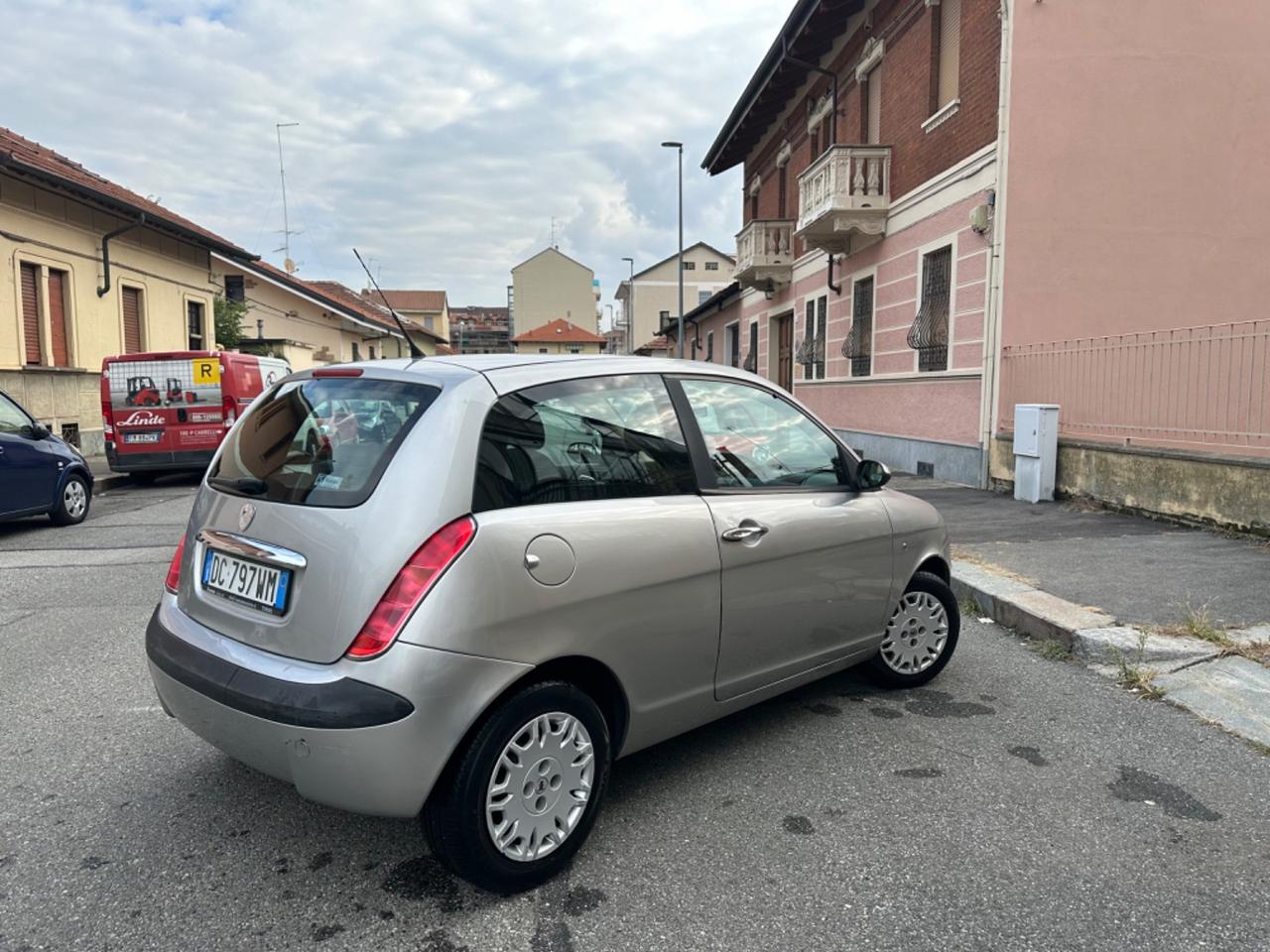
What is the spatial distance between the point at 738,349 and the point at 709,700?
26.4m

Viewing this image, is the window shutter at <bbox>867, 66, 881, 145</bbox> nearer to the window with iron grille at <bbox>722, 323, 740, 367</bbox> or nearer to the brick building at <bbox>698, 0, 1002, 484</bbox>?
the brick building at <bbox>698, 0, 1002, 484</bbox>

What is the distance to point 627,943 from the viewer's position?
2.29 meters

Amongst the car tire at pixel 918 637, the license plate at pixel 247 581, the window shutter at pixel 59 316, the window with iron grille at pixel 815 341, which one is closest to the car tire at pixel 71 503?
the license plate at pixel 247 581

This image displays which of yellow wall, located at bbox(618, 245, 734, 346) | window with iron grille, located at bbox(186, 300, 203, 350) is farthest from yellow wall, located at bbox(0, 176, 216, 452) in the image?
yellow wall, located at bbox(618, 245, 734, 346)

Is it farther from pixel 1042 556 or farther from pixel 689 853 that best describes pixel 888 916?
pixel 1042 556

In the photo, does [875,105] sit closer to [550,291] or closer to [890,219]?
[890,219]

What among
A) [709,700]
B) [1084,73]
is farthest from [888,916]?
[1084,73]

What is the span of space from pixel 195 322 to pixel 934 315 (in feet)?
61.0

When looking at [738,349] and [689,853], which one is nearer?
[689,853]

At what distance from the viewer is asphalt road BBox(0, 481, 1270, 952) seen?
7.70 feet

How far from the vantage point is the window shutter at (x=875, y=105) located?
1527 centimetres

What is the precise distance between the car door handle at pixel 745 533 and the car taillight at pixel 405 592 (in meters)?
1.07

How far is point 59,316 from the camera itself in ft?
54.6

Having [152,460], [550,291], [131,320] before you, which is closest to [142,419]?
[152,460]
